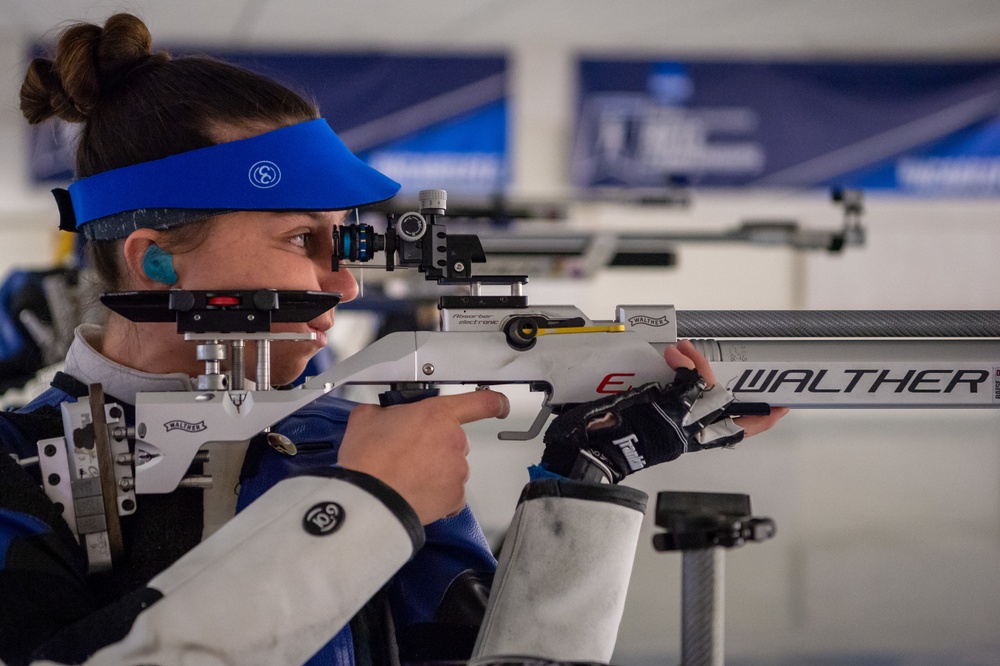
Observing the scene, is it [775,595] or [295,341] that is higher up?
[295,341]

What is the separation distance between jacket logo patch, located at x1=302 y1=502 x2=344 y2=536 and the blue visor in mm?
368

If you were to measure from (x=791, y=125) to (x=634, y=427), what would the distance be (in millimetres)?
6178

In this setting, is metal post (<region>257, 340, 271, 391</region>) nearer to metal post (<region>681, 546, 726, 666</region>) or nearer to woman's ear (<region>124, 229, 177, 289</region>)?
→ woman's ear (<region>124, 229, 177, 289</region>)

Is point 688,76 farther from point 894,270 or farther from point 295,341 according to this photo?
point 295,341

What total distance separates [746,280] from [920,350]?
5.69m

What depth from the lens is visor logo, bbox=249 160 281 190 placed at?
995mm

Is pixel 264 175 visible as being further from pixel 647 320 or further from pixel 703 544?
pixel 703 544

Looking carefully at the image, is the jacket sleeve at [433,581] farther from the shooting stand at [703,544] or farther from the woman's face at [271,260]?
the shooting stand at [703,544]

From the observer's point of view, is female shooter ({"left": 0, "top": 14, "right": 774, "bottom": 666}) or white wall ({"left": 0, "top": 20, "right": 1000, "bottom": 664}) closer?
female shooter ({"left": 0, "top": 14, "right": 774, "bottom": 666})

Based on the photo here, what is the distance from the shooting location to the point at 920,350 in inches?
39.1

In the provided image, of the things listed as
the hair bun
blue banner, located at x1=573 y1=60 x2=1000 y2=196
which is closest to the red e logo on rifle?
the hair bun

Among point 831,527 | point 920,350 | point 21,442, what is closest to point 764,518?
point 920,350

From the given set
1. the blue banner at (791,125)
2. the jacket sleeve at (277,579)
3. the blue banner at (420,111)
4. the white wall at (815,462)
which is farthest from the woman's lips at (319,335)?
the blue banner at (791,125)

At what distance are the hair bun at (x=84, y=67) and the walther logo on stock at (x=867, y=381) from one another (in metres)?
0.78
